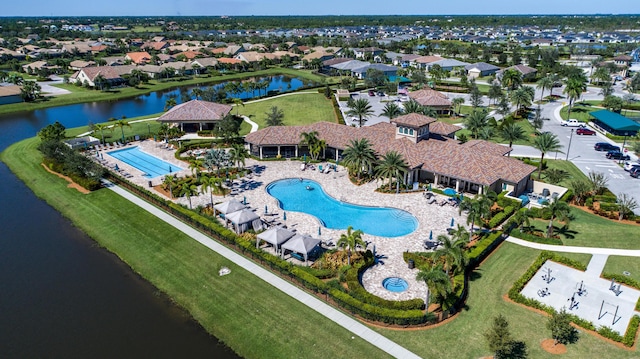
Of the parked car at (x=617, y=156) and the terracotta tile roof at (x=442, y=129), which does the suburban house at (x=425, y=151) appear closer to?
the terracotta tile roof at (x=442, y=129)

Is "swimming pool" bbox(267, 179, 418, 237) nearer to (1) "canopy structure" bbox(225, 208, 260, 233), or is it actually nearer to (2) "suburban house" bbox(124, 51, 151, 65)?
(1) "canopy structure" bbox(225, 208, 260, 233)

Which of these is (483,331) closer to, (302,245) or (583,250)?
(302,245)

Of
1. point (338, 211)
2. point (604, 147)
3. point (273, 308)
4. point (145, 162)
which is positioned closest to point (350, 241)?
point (273, 308)

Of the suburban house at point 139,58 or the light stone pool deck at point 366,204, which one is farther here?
the suburban house at point 139,58

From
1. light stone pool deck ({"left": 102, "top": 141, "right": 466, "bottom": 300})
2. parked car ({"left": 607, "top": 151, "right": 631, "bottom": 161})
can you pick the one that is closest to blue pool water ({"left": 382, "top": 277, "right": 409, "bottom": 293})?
light stone pool deck ({"left": 102, "top": 141, "right": 466, "bottom": 300})

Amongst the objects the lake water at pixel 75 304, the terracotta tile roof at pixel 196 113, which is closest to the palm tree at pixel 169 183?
the lake water at pixel 75 304

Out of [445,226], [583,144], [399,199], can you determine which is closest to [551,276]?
[445,226]

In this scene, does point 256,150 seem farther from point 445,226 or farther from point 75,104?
point 75,104
